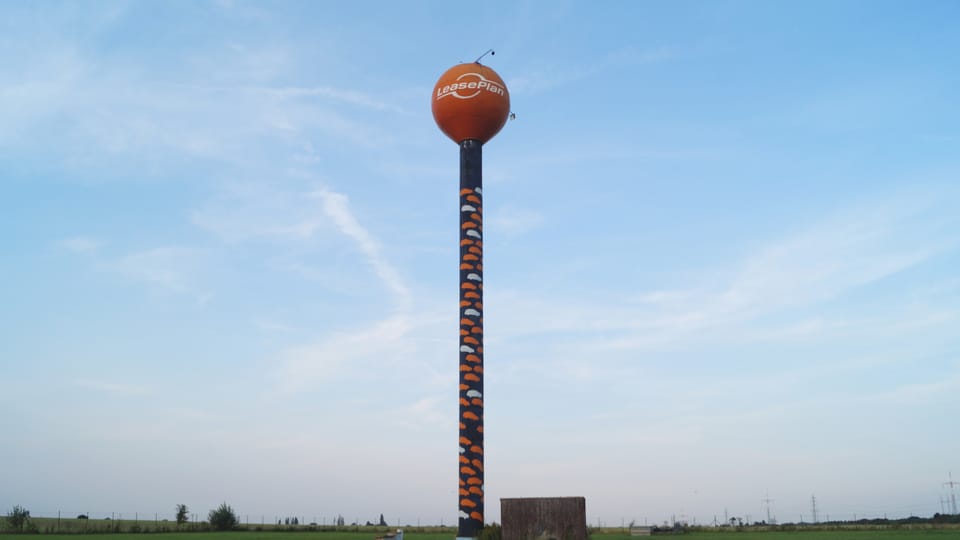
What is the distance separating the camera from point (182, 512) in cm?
6344

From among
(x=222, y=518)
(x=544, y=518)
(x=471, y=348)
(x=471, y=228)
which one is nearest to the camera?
(x=544, y=518)

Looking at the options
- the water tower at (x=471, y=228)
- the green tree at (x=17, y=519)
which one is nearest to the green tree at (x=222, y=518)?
the green tree at (x=17, y=519)

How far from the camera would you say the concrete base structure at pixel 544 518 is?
1256 cm

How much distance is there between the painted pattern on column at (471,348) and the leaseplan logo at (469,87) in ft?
5.67

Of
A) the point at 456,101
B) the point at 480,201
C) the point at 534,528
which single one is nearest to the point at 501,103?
the point at 456,101

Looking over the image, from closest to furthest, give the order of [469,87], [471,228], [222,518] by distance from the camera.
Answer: [471,228]
[469,87]
[222,518]

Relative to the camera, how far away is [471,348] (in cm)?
2559

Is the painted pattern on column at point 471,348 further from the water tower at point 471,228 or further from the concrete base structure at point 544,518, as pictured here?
the concrete base structure at point 544,518

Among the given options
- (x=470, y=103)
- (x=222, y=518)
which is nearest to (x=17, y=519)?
(x=222, y=518)

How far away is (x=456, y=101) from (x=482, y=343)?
8.26m

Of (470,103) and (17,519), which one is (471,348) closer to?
(470,103)

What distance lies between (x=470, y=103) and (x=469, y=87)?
659 millimetres

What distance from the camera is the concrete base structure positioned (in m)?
12.6

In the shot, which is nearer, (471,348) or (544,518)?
(544,518)
